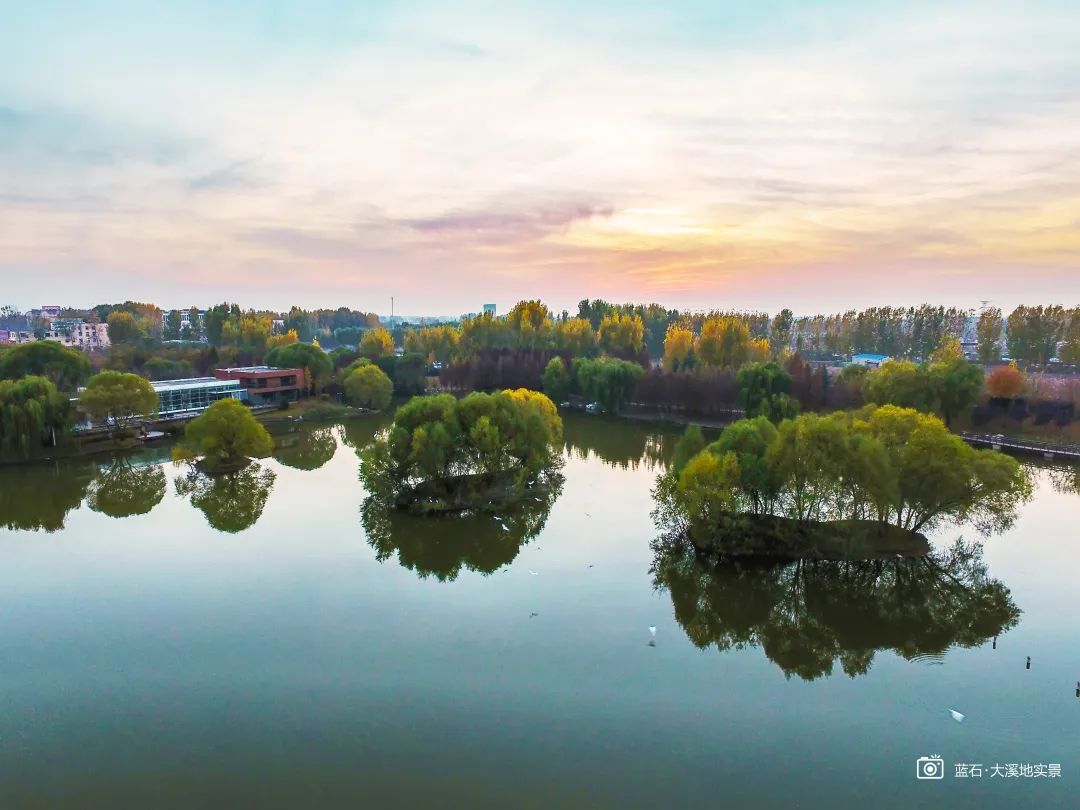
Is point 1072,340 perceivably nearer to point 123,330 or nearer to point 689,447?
point 689,447

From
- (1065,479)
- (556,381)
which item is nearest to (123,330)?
(556,381)

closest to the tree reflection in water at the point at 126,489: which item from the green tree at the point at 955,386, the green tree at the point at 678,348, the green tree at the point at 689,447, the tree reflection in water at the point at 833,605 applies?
the green tree at the point at 689,447

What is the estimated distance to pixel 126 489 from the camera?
2142 cm

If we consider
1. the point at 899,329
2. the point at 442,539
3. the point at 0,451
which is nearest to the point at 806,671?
the point at 442,539

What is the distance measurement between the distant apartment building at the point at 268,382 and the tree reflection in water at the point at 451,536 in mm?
21086

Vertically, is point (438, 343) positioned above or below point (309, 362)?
above

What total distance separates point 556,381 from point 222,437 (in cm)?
2229

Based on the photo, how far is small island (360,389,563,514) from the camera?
18234 millimetres

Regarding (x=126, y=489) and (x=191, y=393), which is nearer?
(x=126, y=489)

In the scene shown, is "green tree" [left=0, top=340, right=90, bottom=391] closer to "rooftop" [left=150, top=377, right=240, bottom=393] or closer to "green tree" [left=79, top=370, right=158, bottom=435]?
"rooftop" [left=150, top=377, right=240, bottom=393]

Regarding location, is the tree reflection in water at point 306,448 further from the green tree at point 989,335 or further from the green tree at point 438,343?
the green tree at point 989,335

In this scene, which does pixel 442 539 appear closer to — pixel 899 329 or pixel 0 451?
pixel 0 451

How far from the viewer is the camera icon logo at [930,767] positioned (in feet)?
27.7

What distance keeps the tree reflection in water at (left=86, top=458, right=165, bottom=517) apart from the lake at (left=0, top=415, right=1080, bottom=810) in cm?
159
